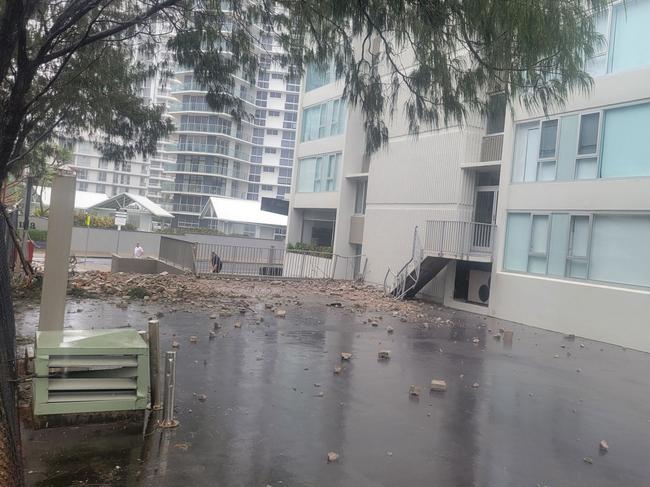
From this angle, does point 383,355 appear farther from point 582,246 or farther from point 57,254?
point 582,246

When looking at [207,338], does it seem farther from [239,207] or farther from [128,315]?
[239,207]

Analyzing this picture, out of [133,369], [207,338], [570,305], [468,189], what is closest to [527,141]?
[468,189]

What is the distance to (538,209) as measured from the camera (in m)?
16.4

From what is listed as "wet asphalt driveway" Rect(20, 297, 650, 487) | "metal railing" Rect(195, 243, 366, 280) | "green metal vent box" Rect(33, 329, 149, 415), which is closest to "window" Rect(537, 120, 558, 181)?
"wet asphalt driveway" Rect(20, 297, 650, 487)

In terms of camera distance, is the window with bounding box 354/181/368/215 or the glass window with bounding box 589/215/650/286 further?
the window with bounding box 354/181/368/215

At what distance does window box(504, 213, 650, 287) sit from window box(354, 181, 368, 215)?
10.6 m

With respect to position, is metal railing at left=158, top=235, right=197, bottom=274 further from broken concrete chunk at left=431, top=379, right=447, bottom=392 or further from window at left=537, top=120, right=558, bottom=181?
broken concrete chunk at left=431, top=379, right=447, bottom=392

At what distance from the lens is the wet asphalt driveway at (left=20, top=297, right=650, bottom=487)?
15.7ft

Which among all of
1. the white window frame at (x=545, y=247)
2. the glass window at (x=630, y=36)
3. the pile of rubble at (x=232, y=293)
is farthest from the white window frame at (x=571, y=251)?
the glass window at (x=630, y=36)

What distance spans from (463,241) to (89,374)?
14773 millimetres

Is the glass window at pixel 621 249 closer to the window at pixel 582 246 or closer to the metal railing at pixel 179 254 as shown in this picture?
the window at pixel 582 246

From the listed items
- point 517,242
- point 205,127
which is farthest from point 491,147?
point 205,127

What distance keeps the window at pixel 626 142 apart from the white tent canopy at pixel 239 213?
34.0m

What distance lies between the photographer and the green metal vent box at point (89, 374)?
5242 mm
